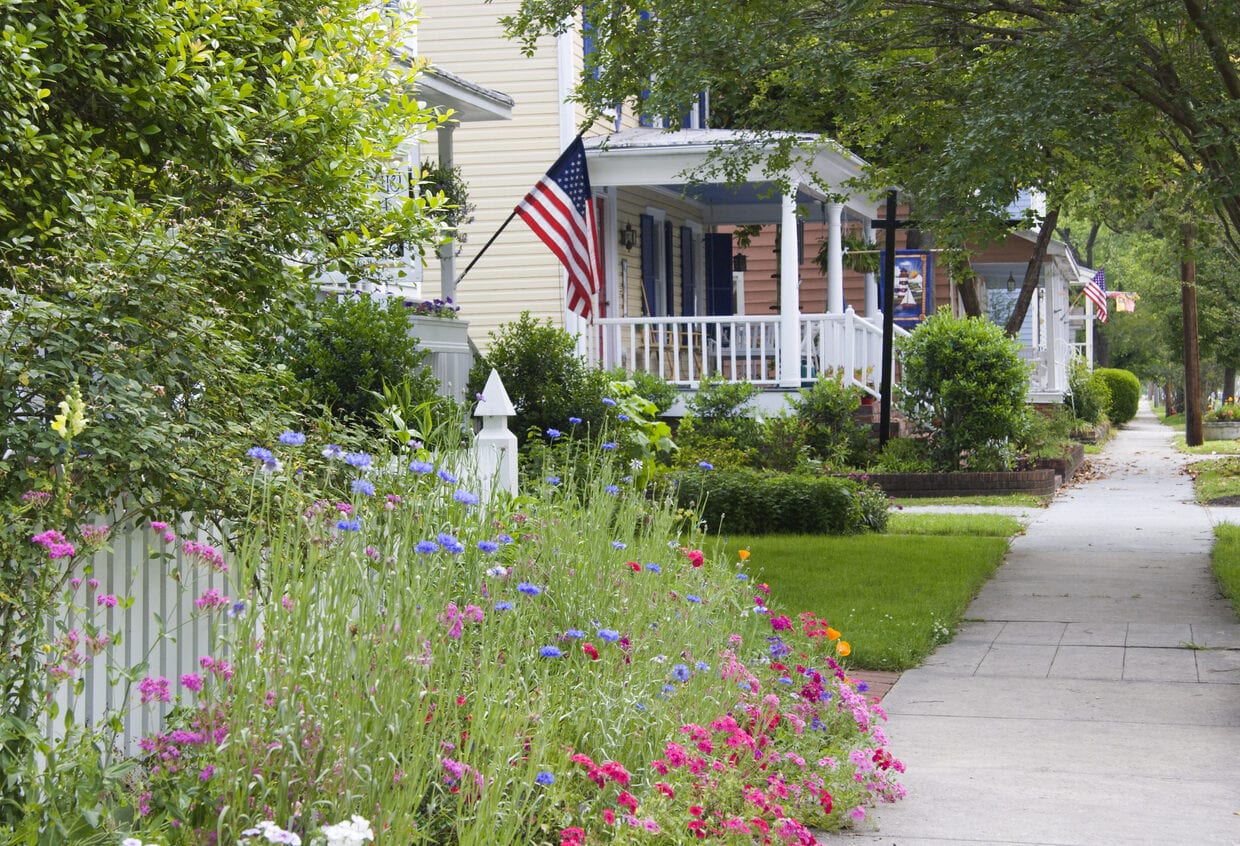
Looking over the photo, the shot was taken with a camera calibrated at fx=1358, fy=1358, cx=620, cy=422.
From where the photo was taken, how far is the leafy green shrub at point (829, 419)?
57.3ft

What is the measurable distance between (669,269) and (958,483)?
23.7 ft

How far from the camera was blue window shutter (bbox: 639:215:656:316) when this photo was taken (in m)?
21.3

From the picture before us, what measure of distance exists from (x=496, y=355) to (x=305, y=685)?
790 cm

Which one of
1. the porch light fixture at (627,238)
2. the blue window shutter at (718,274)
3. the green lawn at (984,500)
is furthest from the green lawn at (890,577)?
the blue window shutter at (718,274)

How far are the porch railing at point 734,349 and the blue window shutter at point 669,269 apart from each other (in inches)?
85.6

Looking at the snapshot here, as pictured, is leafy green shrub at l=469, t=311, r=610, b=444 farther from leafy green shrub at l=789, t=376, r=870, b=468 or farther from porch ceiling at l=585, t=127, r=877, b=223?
leafy green shrub at l=789, t=376, r=870, b=468

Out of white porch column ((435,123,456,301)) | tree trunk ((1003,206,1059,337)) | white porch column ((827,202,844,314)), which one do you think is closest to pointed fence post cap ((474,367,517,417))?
white porch column ((435,123,456,301))

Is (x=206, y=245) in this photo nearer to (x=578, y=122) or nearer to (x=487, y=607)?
(x=487, y=607)

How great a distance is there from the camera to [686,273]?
2344cm

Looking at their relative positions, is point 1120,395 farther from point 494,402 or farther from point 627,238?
point 494,402

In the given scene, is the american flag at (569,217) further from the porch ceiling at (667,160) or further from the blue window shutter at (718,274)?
the blue window shutter at (718,274)

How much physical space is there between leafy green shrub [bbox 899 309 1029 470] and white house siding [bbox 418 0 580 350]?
5.04m

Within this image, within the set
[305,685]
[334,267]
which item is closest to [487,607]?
[305,685]

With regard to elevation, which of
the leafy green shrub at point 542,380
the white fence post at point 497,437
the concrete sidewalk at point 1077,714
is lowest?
the concrete sidewalk at point 1077,714
